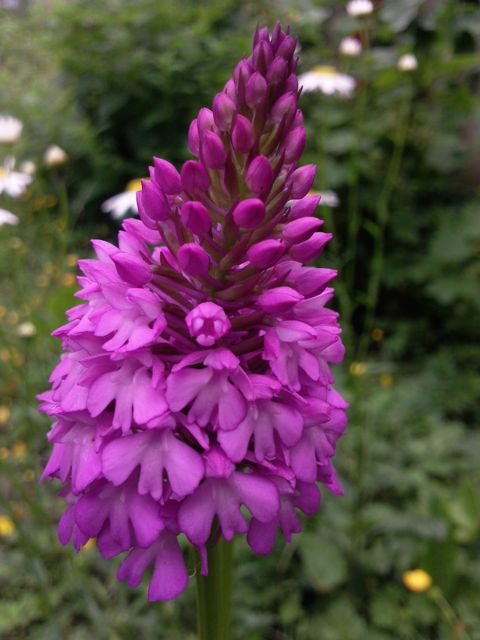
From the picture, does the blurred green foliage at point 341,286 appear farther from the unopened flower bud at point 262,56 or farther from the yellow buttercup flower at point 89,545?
the unopened flower bud at point 262,56

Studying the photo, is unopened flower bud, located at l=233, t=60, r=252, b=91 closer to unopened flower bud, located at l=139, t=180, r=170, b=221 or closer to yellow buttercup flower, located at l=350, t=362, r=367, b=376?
unopened flower bud, located at l=139, t=180, r=170, b=221

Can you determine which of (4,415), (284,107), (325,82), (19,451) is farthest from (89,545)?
(325,82)

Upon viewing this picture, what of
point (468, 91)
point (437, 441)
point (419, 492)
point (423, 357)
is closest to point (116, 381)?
point (419, 492)

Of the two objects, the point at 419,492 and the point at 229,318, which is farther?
the point at 419,492

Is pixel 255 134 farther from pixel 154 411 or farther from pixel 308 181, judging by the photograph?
pixel 154 411

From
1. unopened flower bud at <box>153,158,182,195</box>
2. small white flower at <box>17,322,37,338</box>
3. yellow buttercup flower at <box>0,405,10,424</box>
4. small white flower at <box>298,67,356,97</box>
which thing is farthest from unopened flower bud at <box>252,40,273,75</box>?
yellow buttercup flower at <box>0,405,10,424</box>

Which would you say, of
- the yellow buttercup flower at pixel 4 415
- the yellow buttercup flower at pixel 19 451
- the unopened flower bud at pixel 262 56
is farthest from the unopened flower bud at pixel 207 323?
the yellow buttercup flower at pixel 4 415
